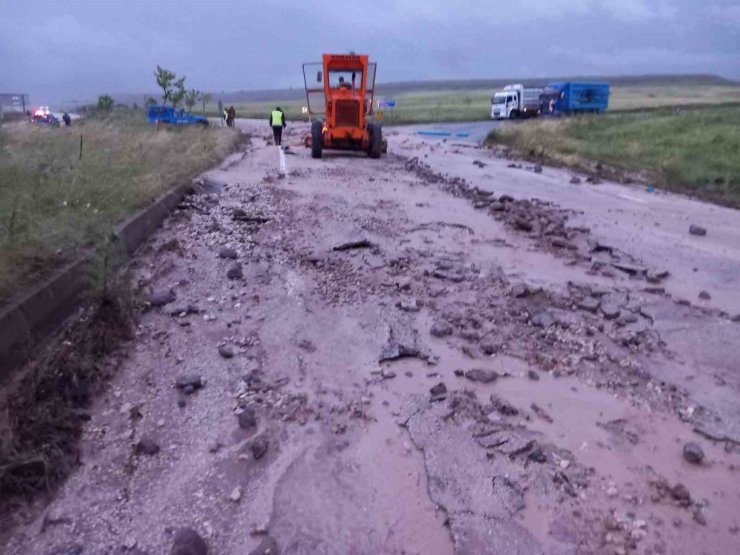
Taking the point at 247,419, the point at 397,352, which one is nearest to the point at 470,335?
the point at 397,352

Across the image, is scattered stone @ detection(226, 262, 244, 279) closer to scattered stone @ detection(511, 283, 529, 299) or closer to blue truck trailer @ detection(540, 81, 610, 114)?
scattered stone @ detection(511, 283, 529, 299)

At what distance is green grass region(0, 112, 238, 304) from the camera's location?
605cm

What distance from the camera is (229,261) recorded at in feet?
26.9

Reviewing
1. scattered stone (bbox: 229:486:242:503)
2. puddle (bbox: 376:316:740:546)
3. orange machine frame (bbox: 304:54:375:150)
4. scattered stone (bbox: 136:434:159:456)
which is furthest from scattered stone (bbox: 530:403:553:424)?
orange machine frame (bbox: 304:54:375:150)

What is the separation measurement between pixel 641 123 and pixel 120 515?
31.9 m

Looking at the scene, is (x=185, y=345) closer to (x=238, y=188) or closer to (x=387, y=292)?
(x=387, y=292)

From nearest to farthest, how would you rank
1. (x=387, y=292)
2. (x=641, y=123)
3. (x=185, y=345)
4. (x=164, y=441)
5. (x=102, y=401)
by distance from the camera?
1. (x=164, y=441)
2. (x=102, y=401)
3. (x=185, y=345)
4. (x=387, y=292)
5. (x=641, y=123)

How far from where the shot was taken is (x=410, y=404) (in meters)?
5.10

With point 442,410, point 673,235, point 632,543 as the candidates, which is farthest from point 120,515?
point 673,235

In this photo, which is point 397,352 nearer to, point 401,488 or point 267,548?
point 401,488

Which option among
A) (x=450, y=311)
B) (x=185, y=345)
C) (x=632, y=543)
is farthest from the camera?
(x=450, y=311)

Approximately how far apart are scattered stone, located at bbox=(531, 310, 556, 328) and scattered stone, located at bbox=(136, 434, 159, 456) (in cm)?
357

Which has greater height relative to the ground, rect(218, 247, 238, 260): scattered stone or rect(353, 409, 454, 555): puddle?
rect(218, 247, 238, 260): scattered stone

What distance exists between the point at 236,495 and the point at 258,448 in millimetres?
446
